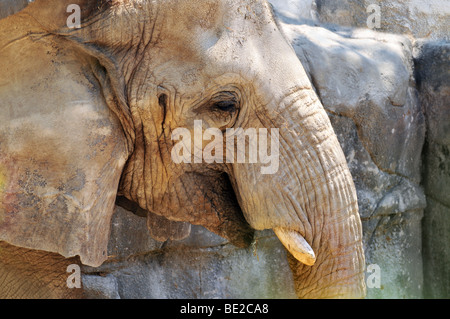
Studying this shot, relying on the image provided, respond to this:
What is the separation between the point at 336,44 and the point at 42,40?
2199 mm

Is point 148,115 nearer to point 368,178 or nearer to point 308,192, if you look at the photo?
point 308,192

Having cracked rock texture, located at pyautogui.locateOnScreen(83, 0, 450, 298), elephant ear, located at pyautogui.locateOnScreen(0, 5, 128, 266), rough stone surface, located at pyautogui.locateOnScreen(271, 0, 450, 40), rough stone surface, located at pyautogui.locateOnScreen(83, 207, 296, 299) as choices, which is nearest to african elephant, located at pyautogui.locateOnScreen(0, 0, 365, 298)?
elephant ear, located at pyautogui.locateOnScreen(0, 5, 128, 266)

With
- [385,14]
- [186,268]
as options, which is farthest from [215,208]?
[385,14]

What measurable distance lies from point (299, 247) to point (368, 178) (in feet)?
6.52

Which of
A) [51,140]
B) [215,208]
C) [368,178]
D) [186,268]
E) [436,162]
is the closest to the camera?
[51,140]

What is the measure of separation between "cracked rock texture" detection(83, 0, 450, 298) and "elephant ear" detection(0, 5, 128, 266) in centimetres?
140

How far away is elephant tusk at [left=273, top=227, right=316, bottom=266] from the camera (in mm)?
2246

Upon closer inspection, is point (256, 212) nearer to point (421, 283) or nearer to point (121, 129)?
point (121, 129)

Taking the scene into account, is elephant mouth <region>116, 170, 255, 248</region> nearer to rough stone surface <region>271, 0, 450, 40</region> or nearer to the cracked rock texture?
the cracked rock texture

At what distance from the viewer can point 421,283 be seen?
4480 millimetres

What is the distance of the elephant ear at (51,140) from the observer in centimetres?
217

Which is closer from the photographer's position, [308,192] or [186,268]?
[308,192]

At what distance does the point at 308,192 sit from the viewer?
2279 mm
